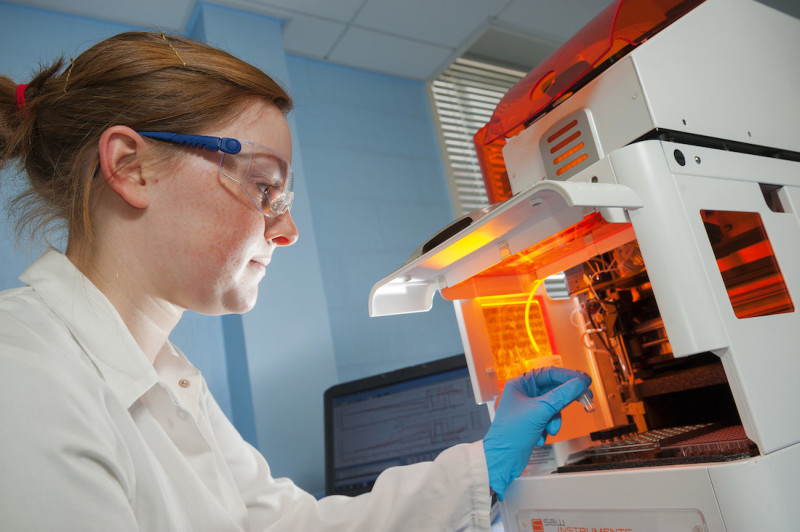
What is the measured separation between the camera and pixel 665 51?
837mm

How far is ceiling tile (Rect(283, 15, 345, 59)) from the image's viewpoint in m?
2.25

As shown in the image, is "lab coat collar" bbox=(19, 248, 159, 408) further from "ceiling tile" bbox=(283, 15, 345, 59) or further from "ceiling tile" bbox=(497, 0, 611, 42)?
"ceiling tile" bbox=(497, 0, 611, 42)

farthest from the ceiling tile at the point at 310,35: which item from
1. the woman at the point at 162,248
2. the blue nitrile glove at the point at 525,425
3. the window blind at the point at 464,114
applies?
the blue nitrile glove at the point at 525,425

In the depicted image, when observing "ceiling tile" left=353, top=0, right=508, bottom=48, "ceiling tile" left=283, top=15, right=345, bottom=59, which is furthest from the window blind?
"ceiling tile" left=283, top=15, right=345, bottom=59

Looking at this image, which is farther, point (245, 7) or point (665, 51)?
point (245, 7)

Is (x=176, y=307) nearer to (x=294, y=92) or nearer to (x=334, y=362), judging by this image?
(x=334, y=362)

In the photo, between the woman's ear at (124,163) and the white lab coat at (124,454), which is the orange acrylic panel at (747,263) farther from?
the woman's ear at (124,163)

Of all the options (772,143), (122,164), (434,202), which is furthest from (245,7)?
(772,143)

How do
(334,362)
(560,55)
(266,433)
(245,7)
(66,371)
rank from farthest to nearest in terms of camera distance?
(245,7), (334,362), (266,433), (560,55), (66,371)

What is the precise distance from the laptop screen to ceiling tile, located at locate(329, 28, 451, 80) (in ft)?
4.76

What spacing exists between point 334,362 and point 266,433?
327 mm

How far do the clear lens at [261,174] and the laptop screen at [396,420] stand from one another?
0.77 meters

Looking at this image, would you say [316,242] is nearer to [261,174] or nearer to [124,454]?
[261,174]

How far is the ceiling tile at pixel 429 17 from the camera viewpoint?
7.45 ft
